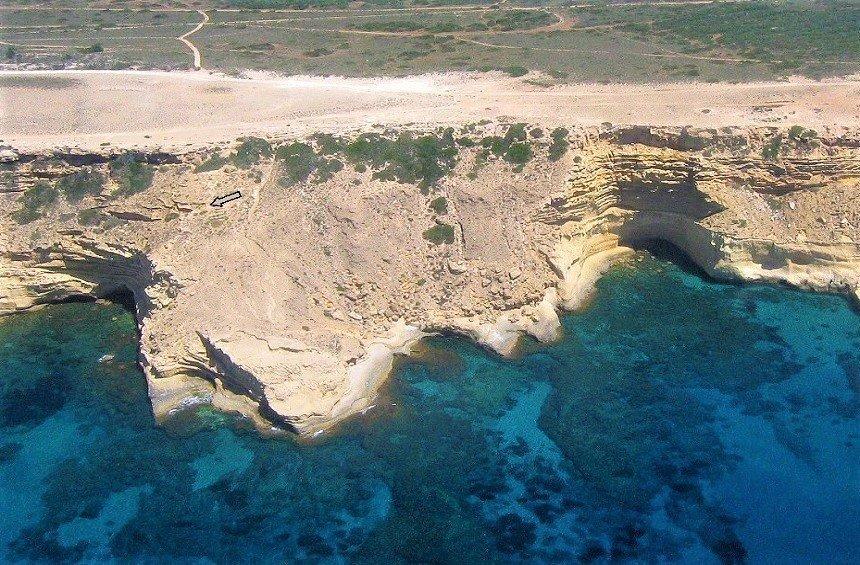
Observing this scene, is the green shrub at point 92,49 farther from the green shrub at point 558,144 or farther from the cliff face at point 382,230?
the green shrub at point 558,144

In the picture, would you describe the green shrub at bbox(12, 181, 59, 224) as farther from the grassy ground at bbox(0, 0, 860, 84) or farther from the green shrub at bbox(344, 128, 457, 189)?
the grassy ground at bbox(0, 0, 860, 84)

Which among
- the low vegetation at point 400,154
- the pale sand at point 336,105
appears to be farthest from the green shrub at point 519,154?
the pale sand at point 336,105

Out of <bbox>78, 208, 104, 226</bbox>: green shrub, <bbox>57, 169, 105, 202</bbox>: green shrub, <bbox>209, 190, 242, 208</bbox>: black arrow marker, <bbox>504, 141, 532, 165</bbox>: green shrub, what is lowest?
<bbox>78, 208, 104, 226</bbox>: green shrub

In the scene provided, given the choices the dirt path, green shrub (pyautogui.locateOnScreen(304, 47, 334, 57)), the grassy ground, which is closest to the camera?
the grassy ground

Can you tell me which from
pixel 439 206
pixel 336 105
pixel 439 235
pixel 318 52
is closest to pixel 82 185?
pixel 336 105

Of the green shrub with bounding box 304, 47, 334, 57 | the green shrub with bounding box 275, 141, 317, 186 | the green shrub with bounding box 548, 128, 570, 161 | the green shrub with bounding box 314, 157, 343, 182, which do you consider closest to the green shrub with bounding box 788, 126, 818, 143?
the green shrub with bounding box 548, 128, 570, 161

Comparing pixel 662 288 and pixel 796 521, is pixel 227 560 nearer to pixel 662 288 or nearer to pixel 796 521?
pixel 796 521
